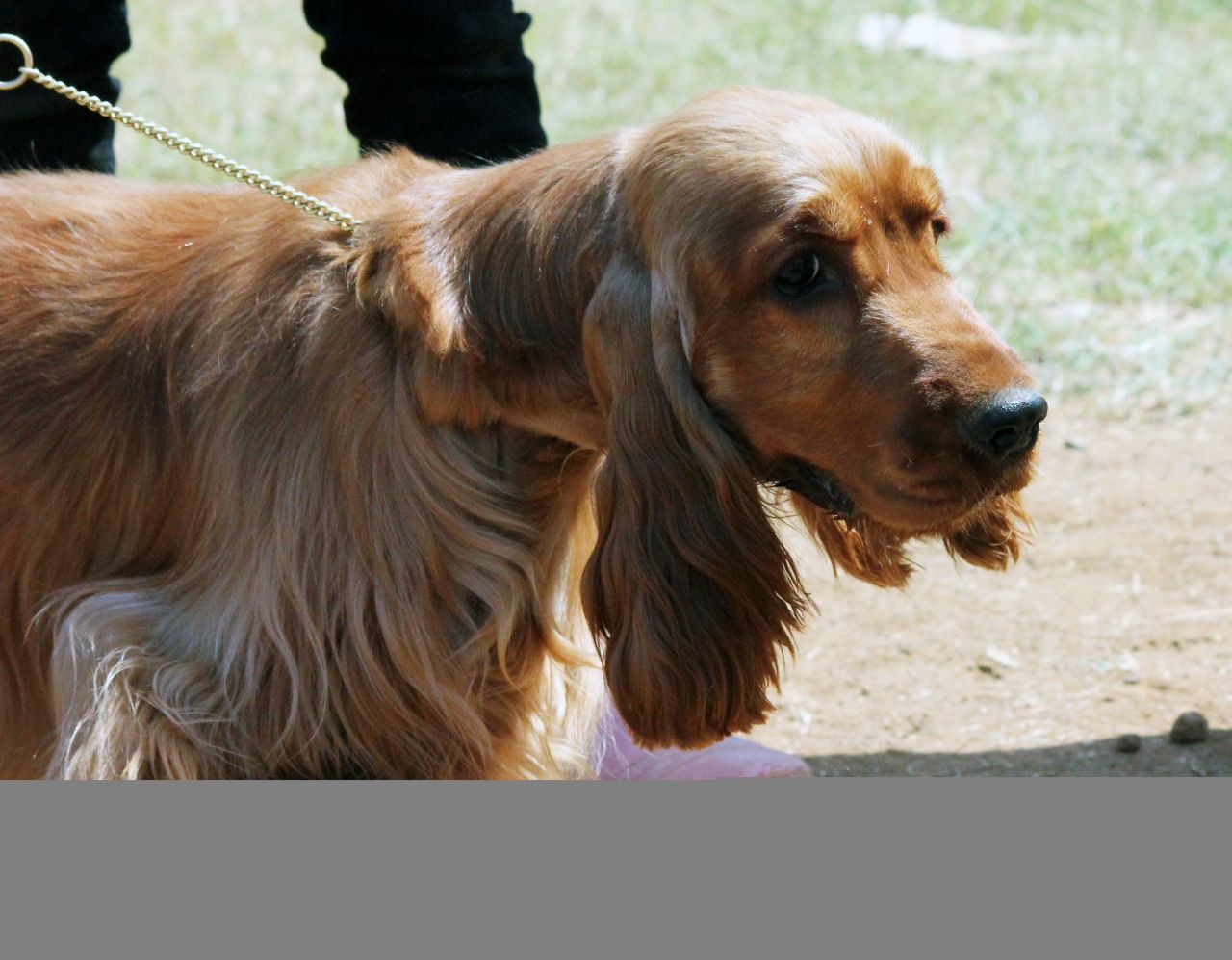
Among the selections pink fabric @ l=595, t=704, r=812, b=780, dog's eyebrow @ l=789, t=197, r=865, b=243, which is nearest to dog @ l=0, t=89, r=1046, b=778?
dog's eyebrow @ l=789, t=197, r=865, b=243

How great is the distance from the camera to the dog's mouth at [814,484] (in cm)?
255

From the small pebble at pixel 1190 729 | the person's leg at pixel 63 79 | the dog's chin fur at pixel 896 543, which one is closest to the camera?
→ the dog's chin fur at pixel 896 543

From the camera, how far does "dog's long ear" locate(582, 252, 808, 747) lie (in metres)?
2.51

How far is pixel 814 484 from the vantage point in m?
2.59

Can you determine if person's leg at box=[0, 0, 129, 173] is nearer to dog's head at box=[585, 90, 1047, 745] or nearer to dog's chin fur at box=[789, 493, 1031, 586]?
dog's head at box=[585, 90, 1047, 745]

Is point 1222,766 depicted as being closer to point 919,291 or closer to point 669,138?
point 919,291

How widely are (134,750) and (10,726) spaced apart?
1.53 ft

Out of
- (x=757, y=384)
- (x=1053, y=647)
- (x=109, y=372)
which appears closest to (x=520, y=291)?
(x=757, y=384)

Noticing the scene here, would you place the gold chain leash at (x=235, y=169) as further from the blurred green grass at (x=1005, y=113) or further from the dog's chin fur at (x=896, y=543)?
the blurred green grass at (x=1005, y=113)

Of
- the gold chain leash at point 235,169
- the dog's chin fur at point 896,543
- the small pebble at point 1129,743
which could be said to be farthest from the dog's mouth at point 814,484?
the small pebble at point 1129,743

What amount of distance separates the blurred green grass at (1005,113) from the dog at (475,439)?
10.1 ft

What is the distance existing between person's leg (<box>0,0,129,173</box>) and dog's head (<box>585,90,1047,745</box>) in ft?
4.74

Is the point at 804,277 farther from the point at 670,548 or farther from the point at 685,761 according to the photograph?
the point at 685,761

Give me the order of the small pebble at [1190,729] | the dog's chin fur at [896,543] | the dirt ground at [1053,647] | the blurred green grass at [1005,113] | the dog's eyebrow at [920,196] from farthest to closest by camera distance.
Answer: the blurred green grass at [1005,113] → the dirt ground at [1053,647] → the small pebble at [1190,729] → the dog's chin fur at [896,543] → the dog's eyebrow at [920,196]
